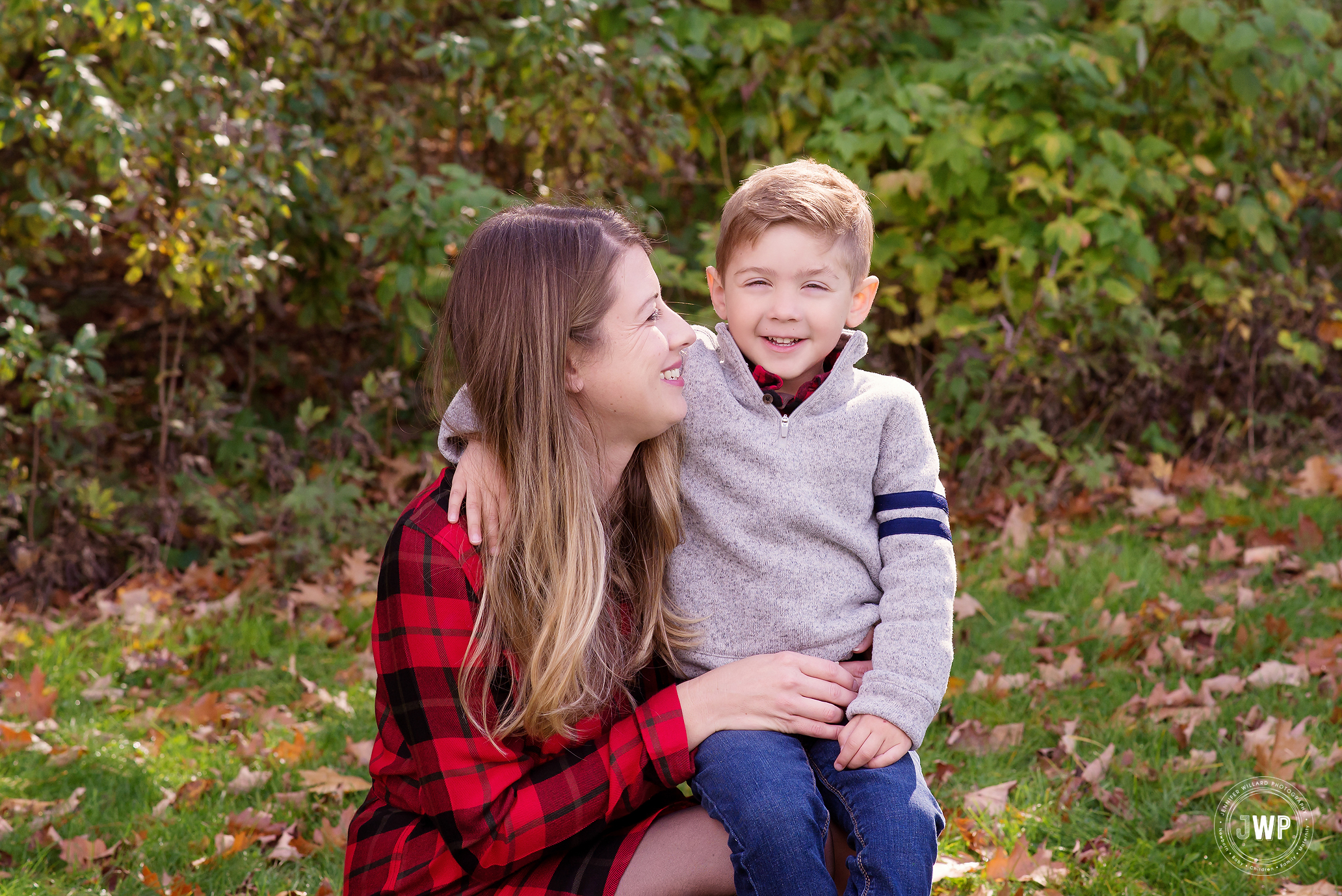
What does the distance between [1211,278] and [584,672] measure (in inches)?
175

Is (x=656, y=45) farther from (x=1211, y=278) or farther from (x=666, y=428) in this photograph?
(x=666, y=428)

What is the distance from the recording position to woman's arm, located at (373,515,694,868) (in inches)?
74.8

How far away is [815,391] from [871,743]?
0.67 metres

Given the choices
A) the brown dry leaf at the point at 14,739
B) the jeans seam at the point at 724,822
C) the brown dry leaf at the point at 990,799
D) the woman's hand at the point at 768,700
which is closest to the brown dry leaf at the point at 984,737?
the brown dry leaf at the point at 990,799

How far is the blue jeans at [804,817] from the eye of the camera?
6.20 ft

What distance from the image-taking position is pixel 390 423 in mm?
5539

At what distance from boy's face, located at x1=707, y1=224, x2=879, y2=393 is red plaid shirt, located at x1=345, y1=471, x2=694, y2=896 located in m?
0.66

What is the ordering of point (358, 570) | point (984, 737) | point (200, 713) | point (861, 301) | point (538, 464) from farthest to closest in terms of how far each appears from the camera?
point (358, 570) → point (200, 713) → point (984, 737) → point (861, 301) → point (538, 464)

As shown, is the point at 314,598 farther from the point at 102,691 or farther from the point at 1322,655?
the point at 1322,655

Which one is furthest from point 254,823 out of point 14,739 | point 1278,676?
point 1278,676

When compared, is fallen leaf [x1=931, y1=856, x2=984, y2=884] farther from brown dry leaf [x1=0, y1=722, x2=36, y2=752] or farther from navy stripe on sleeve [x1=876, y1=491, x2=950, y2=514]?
brown dry leaf [x1=0, y1=722, x2=36, y2=752]

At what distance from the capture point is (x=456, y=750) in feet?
6.22

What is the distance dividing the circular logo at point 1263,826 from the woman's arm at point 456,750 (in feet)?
4.86

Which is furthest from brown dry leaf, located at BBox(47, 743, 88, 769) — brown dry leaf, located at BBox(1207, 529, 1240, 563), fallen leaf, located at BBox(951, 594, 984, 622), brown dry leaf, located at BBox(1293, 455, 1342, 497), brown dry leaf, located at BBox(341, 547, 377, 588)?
brown dry leaf, located at BBox(1293, 455, 1342, 497)
